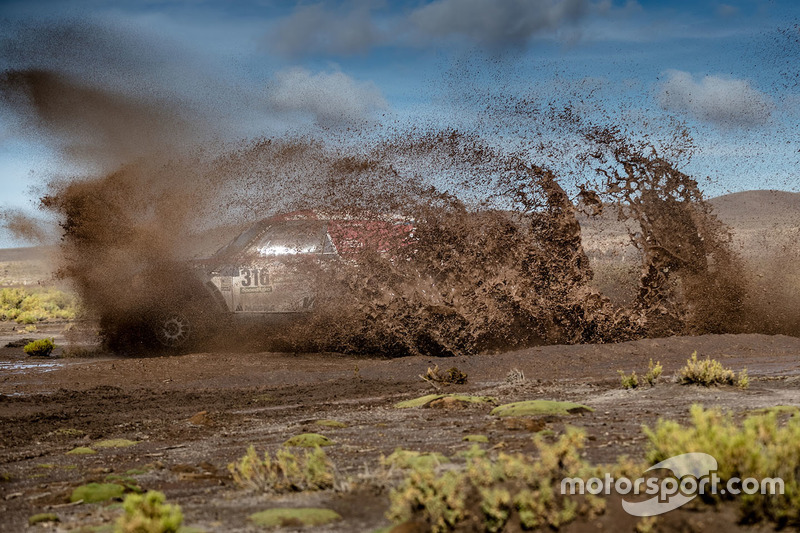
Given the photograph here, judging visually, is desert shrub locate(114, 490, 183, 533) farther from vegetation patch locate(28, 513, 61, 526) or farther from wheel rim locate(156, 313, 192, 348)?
wheel rim locate(156, 313, 192, 348)

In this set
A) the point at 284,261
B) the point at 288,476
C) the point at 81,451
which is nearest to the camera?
the point at 288,476

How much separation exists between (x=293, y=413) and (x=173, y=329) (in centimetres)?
655

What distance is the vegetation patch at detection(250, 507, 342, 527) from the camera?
3.60 meters

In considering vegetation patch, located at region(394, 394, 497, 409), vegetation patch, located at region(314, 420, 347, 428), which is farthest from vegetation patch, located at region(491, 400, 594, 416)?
vegetation patch, located at region(314, 420, 347, 428)

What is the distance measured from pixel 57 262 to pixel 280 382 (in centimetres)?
620

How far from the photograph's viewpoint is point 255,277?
12742mm

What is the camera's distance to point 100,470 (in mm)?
5328

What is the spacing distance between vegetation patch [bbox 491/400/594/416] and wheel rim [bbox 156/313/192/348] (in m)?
8.37

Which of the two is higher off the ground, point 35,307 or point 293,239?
point 293,239

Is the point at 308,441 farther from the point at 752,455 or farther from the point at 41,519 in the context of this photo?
the point at 752,455

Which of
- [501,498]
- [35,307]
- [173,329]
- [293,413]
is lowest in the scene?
[293,413]

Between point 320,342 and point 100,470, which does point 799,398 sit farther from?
point 320,342

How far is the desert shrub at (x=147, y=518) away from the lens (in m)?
3.08

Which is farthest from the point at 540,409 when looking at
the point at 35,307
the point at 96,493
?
the point at 35,307
